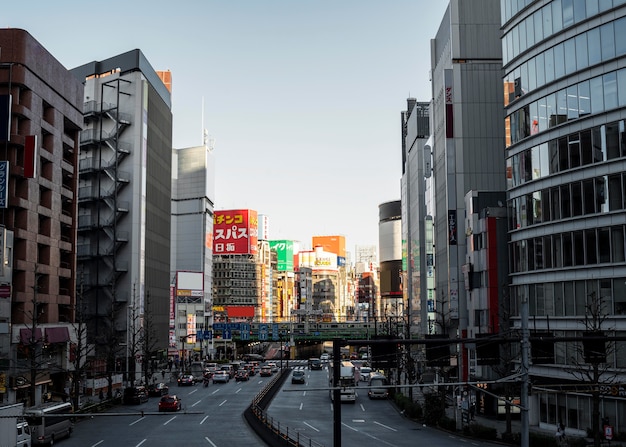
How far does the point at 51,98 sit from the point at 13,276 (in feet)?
58.8

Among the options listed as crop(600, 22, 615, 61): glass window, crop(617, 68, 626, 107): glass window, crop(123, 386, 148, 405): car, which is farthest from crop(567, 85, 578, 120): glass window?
crop(123, 386, 148, 405): car

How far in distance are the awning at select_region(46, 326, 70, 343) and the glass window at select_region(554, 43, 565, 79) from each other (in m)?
47.5

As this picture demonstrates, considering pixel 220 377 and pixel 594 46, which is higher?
pixel 594 46

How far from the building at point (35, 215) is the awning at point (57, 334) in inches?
3.6

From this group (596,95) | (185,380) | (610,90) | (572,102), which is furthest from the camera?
(185,380)

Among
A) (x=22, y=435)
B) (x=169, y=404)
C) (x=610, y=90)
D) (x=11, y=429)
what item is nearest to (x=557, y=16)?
(x=610, y=90)

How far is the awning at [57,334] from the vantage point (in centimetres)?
6881

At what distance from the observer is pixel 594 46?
44.9 metres

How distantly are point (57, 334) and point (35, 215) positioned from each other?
1134 cm

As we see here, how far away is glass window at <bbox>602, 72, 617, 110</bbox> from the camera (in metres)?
43.6

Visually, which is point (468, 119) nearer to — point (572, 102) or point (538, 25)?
point (538, 25)

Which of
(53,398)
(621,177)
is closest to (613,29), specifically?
(621,177)

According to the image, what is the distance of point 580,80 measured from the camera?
151 ft

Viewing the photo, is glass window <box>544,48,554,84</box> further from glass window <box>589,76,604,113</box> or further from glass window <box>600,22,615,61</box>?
glass window <box>600,22,615,61</box>
